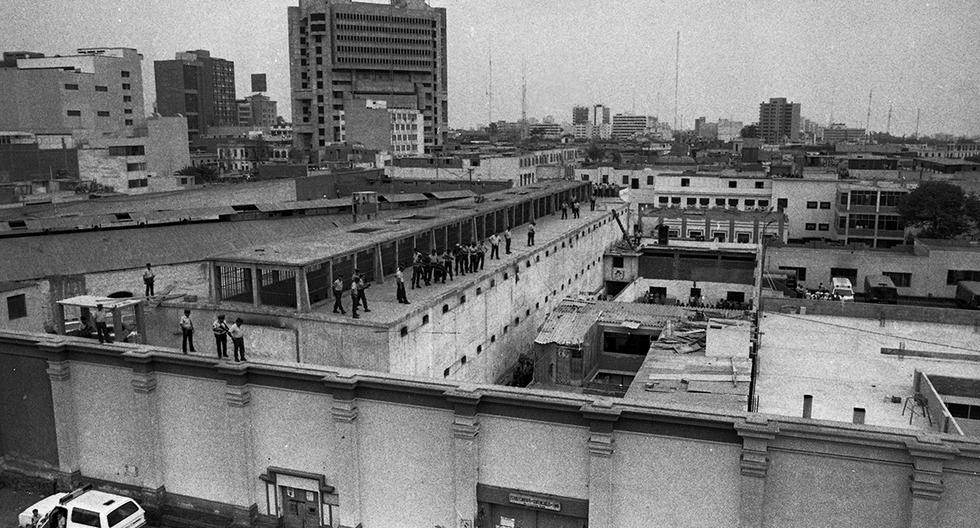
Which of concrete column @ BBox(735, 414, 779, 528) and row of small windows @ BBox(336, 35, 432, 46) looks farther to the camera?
row of small windows @ BBox(336, 35, 432, 46)

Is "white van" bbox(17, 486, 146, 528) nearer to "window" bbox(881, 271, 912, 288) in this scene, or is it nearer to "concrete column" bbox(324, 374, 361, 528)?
"concrete column" bbox(324, 374, 361, 528)

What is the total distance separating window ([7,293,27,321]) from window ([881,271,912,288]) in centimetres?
4402

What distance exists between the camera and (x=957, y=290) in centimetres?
4291

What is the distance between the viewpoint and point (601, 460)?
13633 millimetres

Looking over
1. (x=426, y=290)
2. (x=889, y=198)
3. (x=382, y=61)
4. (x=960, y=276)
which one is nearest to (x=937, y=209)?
(x=889, y=198)

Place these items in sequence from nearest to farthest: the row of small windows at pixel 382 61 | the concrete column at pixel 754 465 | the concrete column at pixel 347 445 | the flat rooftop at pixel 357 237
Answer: the concrete column at pixel 754 465 < the concrete column at pixel 347 445 < the flat rooftop at pixel 357 237 < the row of small windows at pixel 382 61

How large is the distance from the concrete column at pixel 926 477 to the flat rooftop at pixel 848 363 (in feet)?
26.8

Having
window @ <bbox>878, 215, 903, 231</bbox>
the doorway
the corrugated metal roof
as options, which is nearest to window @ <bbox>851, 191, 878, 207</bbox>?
window @ <bbox>878, 215, 903, 231</bbox>

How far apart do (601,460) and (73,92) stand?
287 feet

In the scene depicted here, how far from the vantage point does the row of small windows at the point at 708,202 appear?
207 feet

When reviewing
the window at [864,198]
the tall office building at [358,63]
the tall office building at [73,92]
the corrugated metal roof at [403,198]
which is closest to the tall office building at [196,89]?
the tall office building at [358,63]

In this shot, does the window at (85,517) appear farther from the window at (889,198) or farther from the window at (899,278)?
the window at (889,198)

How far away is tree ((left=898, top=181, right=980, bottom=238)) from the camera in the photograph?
53.0 meters

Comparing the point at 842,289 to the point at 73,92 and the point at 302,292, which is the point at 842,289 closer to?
the point at 302,292
